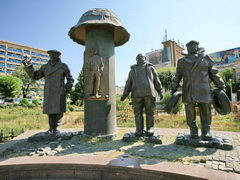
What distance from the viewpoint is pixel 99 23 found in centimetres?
461

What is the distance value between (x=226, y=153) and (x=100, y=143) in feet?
9.48

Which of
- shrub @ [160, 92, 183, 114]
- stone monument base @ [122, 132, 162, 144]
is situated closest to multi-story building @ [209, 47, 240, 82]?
shrub @ [160, 92, 183, 114]

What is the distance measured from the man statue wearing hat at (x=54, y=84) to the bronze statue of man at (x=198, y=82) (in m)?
3.23

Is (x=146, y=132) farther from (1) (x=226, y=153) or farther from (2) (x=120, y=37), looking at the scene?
(2) (x=120, y=37)

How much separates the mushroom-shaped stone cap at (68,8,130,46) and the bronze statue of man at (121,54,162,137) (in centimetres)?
134

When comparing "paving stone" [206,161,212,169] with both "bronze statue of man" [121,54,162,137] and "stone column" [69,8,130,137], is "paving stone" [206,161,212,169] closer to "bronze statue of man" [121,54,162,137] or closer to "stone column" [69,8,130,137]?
"bronze statue of man" [121,54,162,137]

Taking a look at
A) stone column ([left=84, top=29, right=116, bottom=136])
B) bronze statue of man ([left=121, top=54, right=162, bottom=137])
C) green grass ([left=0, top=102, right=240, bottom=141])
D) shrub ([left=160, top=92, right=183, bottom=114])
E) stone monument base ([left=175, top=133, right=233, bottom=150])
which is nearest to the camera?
stone monument base ([left=175, top=133, right=233, bottom=150])

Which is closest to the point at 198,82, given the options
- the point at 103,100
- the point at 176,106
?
the point at 103,100

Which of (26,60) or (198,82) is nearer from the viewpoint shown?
(198,82)

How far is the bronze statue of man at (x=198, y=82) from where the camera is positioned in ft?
12.3

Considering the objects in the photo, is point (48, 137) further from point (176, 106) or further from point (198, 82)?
point (176, 106)

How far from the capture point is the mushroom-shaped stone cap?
4669 millimetres

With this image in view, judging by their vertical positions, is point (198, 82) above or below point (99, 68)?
below

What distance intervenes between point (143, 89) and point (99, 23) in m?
2.31
